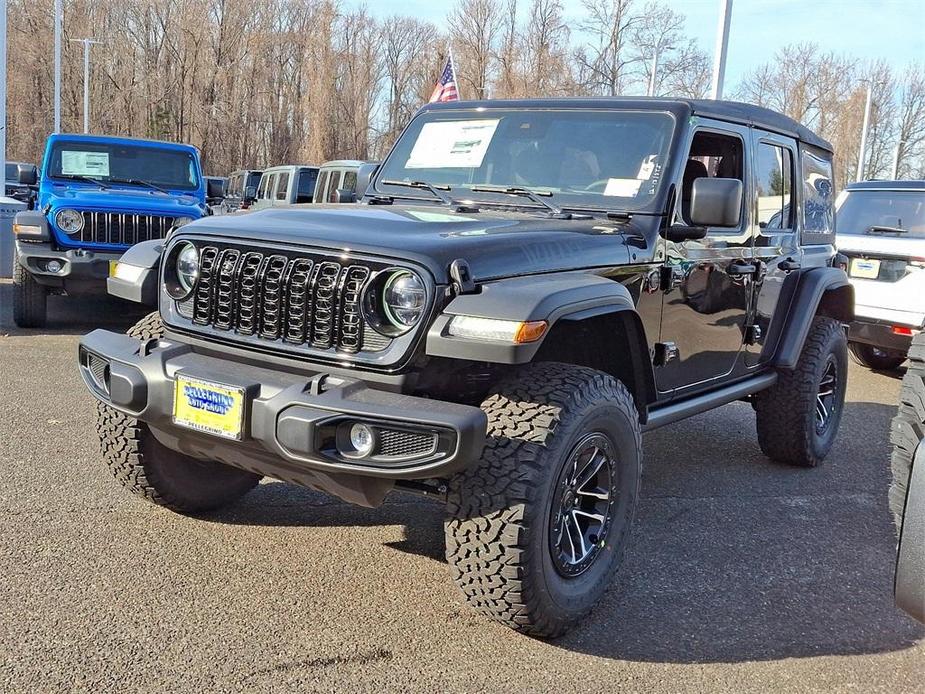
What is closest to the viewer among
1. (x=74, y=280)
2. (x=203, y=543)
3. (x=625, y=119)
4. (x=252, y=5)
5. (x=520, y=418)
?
(x=520, y=418)

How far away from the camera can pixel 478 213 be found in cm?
378

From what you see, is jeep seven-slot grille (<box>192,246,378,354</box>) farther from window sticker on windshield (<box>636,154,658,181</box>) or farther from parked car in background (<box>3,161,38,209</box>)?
parked car in background (<box>3,161,38,209</box>)

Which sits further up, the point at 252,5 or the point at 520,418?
the point at 252,5

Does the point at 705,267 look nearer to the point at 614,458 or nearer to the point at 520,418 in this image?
the point at 614,458

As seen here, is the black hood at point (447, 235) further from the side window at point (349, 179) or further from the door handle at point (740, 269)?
the side window at point (349, 179)

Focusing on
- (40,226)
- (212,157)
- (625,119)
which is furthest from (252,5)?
(625,119)

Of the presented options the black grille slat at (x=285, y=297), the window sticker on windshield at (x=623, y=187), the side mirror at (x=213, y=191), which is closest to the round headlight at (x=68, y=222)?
the side mirror at (x=213, y=191)

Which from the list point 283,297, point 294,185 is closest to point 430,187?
point 283,297

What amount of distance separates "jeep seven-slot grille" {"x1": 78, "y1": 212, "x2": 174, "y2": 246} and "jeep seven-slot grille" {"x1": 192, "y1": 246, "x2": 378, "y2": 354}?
17.7 feet

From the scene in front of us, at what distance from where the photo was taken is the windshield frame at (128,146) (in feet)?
30.2

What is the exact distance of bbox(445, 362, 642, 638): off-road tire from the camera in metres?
2.88

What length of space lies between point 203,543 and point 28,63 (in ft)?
149

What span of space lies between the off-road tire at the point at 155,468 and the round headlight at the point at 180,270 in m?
0.20

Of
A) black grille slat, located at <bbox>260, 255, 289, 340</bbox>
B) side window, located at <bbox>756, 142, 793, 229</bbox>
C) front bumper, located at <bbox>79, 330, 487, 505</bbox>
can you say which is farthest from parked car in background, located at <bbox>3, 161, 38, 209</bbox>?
side window, located at <bbox>756, 142, 793, 229</bbox>
